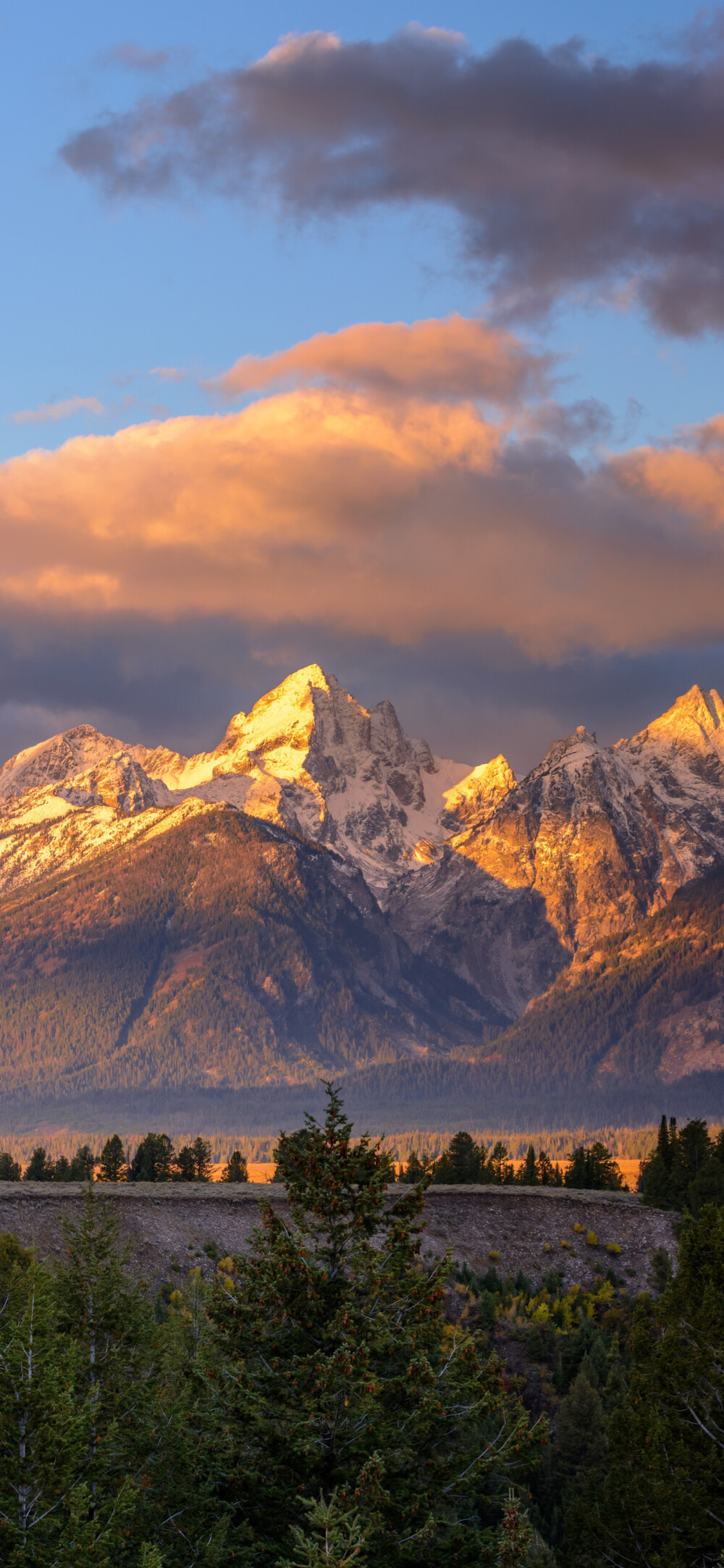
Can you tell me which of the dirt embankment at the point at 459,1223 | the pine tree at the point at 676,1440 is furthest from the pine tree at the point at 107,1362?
the dirt embankment at the point at 459,1223

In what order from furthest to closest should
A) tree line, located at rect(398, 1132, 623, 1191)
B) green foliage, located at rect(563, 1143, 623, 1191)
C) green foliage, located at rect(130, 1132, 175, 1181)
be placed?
green foliage, located at rect(130, 1132, 175, 1181), green foliage, located at rect(563, 1143, 623, 1191), tree line, located at rect(398, 1132, 623, 1191)

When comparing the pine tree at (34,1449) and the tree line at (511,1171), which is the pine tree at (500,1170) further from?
the pine tree at (34,1449)

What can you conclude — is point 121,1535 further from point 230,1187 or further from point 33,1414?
point 230,1187

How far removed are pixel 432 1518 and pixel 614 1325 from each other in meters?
66.2

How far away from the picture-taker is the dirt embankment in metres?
95.2

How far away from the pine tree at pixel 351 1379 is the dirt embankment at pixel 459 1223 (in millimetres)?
60192

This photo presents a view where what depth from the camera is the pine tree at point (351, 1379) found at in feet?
102

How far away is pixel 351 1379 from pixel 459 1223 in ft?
263


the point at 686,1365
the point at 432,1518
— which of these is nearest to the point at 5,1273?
the point at 686,1365

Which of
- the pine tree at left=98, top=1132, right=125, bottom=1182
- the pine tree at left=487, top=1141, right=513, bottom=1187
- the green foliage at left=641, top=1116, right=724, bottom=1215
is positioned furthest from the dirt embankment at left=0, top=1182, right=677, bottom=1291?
the pine tree at left=98, top=1132, right=125, bottom=1182

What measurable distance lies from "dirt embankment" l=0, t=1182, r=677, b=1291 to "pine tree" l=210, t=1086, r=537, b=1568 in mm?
60192

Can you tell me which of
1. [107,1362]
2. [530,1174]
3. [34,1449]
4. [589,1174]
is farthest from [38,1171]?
[34,1449]

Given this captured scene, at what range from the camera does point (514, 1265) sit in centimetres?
10406

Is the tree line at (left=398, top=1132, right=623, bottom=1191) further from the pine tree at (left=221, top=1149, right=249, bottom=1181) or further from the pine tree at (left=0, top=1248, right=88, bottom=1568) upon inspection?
the pine tree at (left=0, top=1248, right=88, bottom=1568)
